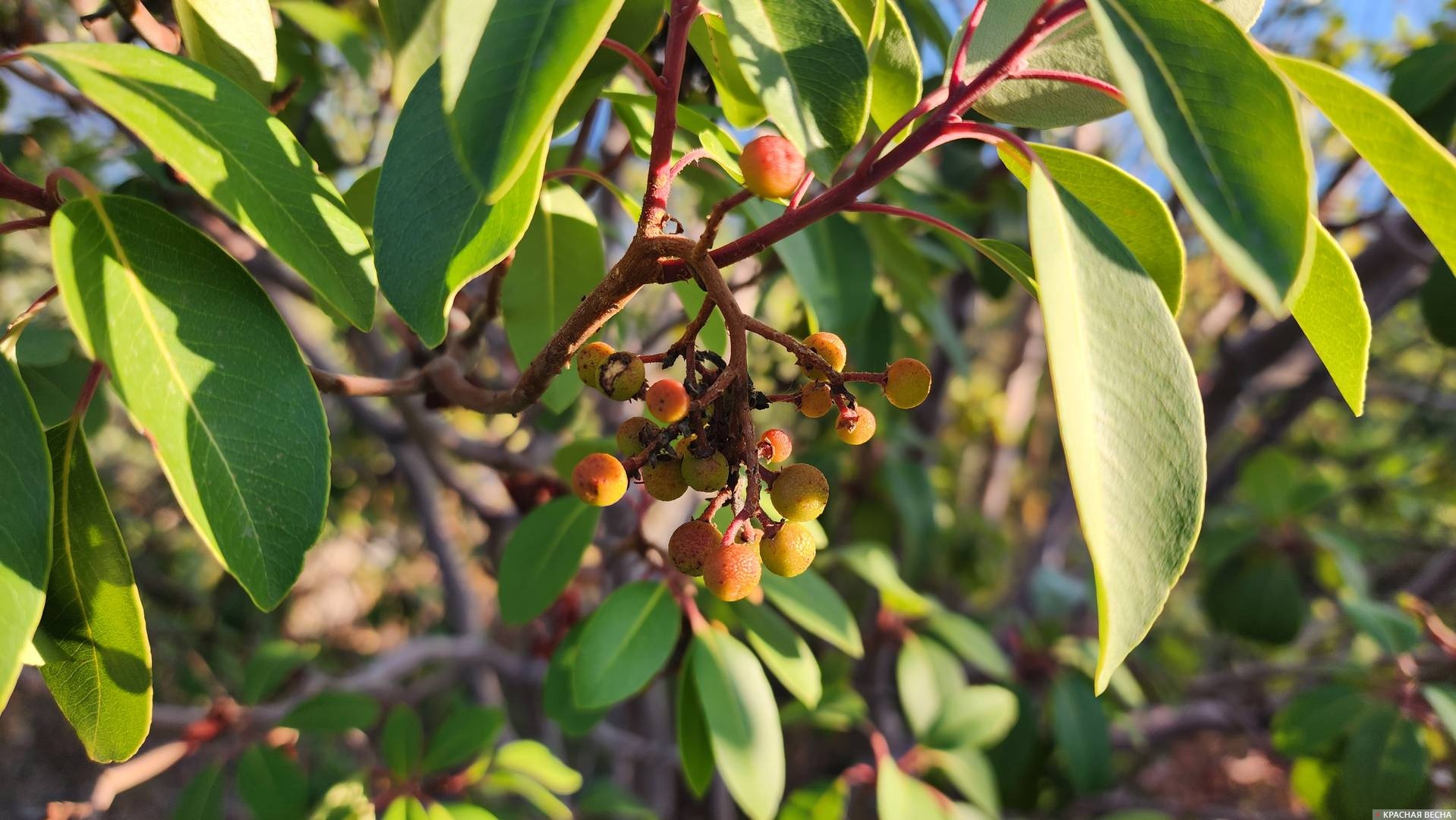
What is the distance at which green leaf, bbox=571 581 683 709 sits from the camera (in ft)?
3.81

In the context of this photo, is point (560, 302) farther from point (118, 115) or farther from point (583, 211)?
point (118, 115)

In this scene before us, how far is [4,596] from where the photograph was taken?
58cm

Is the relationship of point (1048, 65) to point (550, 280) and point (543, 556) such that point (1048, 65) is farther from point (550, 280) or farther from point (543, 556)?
point (543, 556)

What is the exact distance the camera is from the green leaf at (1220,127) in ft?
1.53

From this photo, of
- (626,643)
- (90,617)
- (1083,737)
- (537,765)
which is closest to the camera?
(90,617)

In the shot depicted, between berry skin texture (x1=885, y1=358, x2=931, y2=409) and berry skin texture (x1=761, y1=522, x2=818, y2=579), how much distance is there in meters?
0.13

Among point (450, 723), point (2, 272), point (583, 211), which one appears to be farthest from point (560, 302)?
point (2, 272)

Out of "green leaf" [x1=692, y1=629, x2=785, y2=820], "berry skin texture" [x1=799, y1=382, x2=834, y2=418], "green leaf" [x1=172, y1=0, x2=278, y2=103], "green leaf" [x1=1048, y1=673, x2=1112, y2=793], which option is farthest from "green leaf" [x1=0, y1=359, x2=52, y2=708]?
"green leaf" [x1=1048, y1=673, x2=1112, y2=793]

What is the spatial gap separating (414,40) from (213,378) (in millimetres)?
372

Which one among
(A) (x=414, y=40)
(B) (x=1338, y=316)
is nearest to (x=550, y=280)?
(A) (x=414, y=40)

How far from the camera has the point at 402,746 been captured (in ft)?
5.43

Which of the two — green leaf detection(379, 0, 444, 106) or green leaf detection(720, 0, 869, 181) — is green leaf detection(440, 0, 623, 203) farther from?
green leaf detection(379, 0, 444, 106)

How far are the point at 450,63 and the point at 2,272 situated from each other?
2550 mm

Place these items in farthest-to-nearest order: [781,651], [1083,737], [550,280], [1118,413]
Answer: [1083,737]
[781,651]
[550,280]
[1118,413]
